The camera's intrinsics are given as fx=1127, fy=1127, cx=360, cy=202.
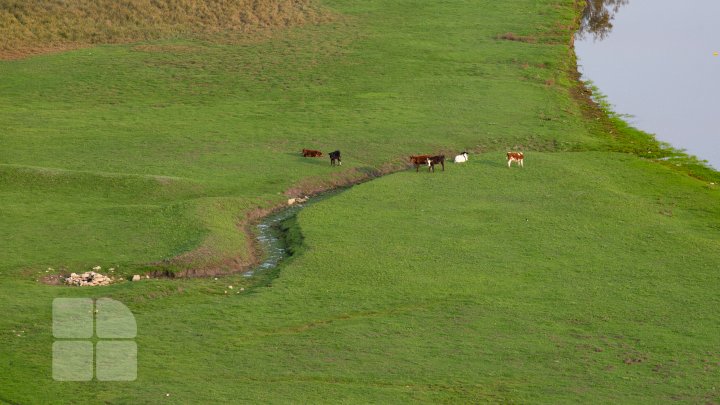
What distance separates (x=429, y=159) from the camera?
38281 millimetres

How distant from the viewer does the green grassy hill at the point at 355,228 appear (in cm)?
2272

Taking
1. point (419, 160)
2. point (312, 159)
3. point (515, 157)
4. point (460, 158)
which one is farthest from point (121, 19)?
point (515, 157)

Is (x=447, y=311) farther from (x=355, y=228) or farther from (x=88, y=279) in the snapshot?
(x=88, y=279)

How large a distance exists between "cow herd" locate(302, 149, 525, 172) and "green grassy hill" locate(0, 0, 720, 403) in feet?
1.35

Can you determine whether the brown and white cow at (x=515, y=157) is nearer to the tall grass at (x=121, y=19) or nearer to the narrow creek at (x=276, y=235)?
the narrow creek at (x=276, y=235)

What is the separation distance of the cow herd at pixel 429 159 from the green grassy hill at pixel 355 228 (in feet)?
1.35

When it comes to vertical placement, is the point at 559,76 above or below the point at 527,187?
above

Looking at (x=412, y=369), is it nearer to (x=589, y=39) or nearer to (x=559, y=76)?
(x=559, y=76)

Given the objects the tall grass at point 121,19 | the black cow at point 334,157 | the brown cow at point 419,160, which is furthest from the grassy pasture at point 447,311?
the tall grass at point 121,19

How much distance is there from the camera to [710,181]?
40.7 metres

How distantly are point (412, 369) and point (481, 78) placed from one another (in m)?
32.0

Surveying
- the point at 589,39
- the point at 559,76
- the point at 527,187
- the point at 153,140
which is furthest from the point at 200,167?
the point at 589,39

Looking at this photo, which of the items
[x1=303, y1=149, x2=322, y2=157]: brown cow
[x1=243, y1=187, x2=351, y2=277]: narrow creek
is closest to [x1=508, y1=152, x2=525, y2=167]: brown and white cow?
[x1=243, y1=187, x2=351, y2=277]: narrow creek

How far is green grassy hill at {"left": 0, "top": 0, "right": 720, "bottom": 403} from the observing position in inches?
894
